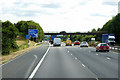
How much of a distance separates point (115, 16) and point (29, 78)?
9746cm

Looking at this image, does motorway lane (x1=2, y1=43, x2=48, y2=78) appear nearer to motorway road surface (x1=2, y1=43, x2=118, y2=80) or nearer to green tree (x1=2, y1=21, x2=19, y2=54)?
motorway road surface (x1=2, y1=43, x2=118, y2=80)

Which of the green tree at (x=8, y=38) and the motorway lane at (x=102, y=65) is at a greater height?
the green tree at (x=8, y=38)

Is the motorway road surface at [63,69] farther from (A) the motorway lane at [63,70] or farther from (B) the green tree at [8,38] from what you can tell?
(B) the green tree at [8,38]

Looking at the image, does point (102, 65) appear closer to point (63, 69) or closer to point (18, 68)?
point (63, 69)

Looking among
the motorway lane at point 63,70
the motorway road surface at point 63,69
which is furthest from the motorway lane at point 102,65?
the motorway lane at point 63,70

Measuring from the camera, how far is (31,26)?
368 feet

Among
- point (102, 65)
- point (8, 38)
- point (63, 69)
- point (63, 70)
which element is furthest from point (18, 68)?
point (8, 38)

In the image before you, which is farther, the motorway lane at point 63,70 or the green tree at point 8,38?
the green tree at point 8,38

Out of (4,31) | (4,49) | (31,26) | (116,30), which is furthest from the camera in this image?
(31,26)

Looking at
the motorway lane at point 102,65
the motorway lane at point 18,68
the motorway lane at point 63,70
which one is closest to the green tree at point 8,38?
the motorway lane at point 102,65

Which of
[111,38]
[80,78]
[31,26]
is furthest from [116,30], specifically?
[80,78]

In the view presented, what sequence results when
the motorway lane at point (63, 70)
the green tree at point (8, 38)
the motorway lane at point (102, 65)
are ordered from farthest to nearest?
the green tree at point (8, 38) → the motorway lane at point (102, 65) → the motorway lane at point (63, 70)

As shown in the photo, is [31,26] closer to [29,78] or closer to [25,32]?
[25,32]

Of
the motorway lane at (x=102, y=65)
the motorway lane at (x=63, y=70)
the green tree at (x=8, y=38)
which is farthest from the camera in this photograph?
A: the green tree at (x=8, y=38)
